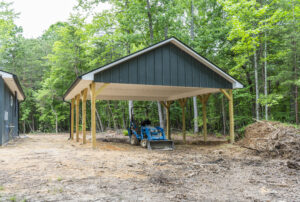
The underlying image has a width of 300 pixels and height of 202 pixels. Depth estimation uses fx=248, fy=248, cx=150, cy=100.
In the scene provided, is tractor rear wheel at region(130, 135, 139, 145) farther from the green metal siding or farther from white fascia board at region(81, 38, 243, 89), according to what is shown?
white fascia board at region(81, 38, 243, 89)

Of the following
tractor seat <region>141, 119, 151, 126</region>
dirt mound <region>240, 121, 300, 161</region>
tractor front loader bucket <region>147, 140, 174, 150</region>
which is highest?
tractor seat <region>141, 119, 151, 126</region>

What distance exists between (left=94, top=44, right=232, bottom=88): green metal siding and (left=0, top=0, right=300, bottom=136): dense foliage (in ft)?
13.1

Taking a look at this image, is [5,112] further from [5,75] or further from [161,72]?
[161,72]

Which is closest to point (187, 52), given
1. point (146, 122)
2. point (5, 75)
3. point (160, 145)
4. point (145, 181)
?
point (146, 122)

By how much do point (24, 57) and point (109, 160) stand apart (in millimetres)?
25690

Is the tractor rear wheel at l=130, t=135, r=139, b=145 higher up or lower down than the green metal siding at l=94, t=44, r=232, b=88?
lower down

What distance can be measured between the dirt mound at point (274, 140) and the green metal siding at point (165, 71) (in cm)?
260

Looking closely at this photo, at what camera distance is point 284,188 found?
14.9 ft

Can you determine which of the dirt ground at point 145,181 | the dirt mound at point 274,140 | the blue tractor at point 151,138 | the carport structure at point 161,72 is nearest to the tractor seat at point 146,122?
the blue tractor at point 151,138

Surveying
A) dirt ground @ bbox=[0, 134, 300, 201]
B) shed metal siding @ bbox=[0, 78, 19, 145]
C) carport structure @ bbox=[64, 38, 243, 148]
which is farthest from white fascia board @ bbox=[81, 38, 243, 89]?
shed metal siding @ bbox=[0, 78, 19, 145]

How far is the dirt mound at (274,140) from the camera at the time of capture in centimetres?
783

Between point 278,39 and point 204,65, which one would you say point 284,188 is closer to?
point 204,65

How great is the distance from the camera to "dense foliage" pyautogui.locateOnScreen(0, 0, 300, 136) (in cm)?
1395

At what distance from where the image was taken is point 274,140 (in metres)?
8.67
